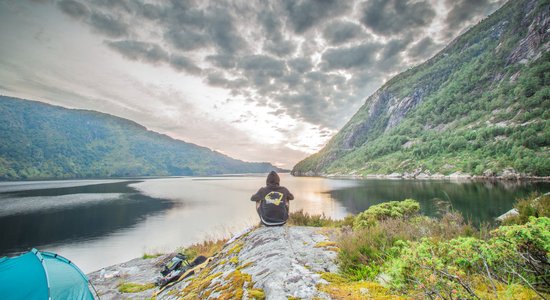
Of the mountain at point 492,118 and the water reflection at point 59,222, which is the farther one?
the mountain at point 492,118

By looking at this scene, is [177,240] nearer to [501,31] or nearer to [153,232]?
[153,232]

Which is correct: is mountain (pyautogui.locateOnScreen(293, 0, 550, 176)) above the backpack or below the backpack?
above

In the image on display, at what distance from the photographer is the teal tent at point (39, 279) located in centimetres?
589

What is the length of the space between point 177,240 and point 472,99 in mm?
183303

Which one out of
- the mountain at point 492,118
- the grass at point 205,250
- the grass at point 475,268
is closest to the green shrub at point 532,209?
the grass at point 475,268

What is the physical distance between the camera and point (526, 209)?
6.28m

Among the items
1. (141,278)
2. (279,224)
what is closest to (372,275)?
(279,224)

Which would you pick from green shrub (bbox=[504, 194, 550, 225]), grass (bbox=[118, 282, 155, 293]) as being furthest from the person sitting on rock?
green shrub (bbox=[504, 194, 550, 225])

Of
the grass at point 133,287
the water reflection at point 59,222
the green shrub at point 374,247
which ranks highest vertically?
the green shrub at point 374,247

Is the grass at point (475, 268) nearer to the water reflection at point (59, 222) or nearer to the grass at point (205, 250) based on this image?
the grass at point (205, 250)

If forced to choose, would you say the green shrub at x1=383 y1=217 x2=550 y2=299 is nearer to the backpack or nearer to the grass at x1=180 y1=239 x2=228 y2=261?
the backpack

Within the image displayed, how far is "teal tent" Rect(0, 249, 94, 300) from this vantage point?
5.89 m

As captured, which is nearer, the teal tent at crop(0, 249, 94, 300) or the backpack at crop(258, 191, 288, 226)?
the teal tent at crop(0, 249, 94, 300)

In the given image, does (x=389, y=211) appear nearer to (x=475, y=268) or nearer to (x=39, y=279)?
(x=475, y=268)
